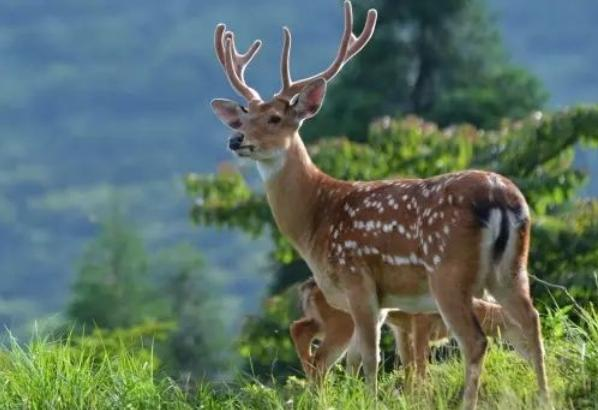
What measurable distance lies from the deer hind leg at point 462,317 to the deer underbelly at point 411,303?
0.92 feet

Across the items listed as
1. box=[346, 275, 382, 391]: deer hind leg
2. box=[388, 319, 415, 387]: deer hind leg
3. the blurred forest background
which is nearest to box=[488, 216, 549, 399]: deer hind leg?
box=[346, 275, 382, 391]: deer hind leg

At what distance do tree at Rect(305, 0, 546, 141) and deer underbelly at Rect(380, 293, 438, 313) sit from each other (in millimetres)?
31378

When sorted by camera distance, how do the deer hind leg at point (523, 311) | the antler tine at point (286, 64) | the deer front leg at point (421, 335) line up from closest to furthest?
the deer hind leg at point (523, 311), the deer front leg at point (421, 335), the antler tine at point (286, 64)

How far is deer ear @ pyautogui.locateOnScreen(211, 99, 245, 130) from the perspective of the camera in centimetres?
1295

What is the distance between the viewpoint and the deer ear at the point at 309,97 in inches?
503

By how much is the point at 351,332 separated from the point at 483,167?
12.1m

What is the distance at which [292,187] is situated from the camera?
501 inches

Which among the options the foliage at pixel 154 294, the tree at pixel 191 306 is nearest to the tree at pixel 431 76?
the foliage at pixel 154 294

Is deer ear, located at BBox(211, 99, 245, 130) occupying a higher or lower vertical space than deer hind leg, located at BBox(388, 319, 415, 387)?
higher

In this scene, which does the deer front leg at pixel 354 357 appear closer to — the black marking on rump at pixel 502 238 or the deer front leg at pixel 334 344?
the deer front leg at pixel 334 344

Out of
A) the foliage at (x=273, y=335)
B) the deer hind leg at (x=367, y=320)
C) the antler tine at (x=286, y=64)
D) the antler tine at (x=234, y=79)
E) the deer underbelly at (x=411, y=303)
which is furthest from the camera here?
the foliage at (x=273, y=335)

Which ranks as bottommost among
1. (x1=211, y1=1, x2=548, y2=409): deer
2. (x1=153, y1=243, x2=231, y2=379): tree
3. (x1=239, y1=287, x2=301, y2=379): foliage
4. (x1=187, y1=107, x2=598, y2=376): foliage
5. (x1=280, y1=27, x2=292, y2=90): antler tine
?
(x1=153, y1=243, x2=231, y2=379): tree

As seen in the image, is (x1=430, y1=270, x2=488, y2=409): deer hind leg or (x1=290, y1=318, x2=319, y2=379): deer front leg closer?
(x1=430, y1=270, x2=488, y2=409): deer hind leg

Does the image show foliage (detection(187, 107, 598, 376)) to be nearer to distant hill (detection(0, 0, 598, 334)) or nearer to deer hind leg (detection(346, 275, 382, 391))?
deer hind leg (detection(346, 275, 382, 391))
